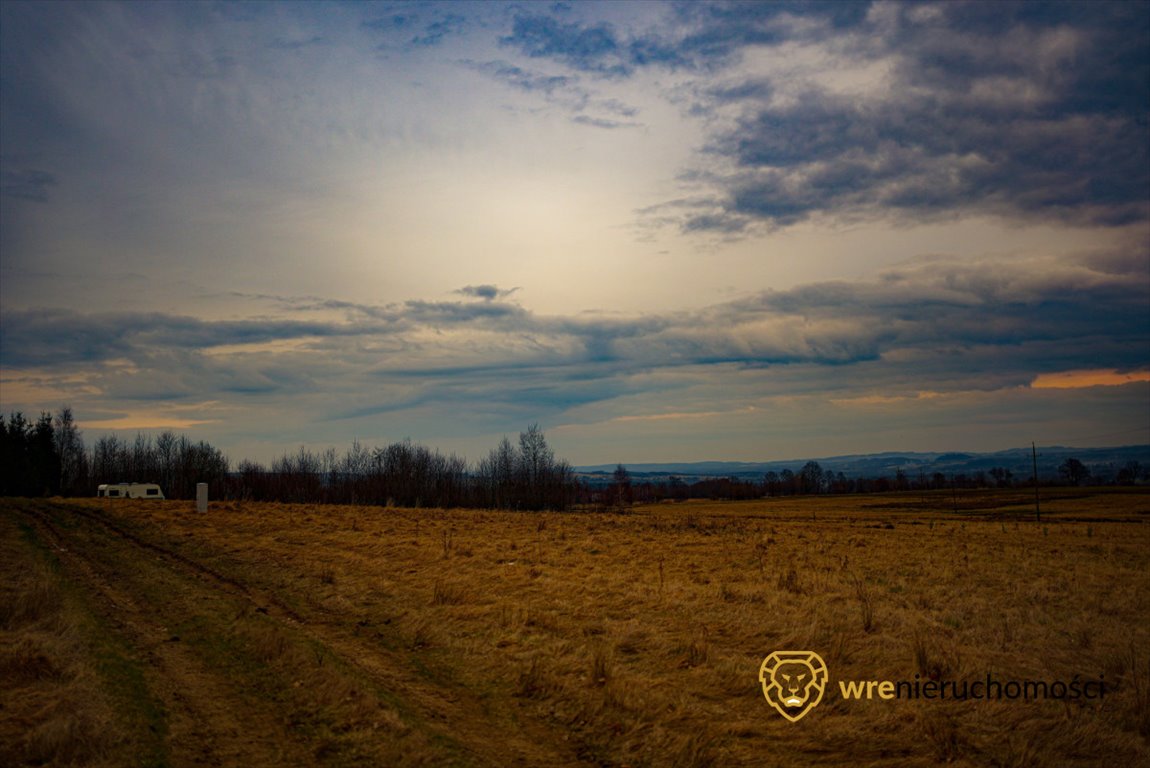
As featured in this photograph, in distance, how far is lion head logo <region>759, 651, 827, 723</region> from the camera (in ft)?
32.5

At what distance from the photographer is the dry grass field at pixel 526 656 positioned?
831cm

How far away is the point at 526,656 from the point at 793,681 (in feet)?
14.0

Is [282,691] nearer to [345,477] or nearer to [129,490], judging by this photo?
[129,490]

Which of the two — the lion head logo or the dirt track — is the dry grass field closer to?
the dirt track

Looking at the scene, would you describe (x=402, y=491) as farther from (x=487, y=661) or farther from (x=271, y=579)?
(x=487, y=661)

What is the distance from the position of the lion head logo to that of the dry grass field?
186 mm

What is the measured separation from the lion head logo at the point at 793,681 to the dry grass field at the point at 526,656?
0.61 ft

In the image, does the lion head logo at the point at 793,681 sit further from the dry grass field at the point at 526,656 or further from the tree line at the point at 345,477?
the tree line at the point at 345,477

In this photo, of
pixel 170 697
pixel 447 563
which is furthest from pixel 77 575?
pixel 170 697

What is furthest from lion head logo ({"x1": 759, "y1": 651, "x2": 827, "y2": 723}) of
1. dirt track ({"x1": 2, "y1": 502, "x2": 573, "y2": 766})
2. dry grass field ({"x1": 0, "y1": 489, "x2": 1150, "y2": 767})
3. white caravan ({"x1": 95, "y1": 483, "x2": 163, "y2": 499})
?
white caravan ({"x1": 95, "y1": 483, "x2": 163, "y2": 499})

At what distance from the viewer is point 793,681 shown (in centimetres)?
1074

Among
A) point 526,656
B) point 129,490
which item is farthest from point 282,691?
point 129,490

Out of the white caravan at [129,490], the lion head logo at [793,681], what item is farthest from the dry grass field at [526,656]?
the white caravan at [129,490]

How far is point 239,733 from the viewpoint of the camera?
822cm
